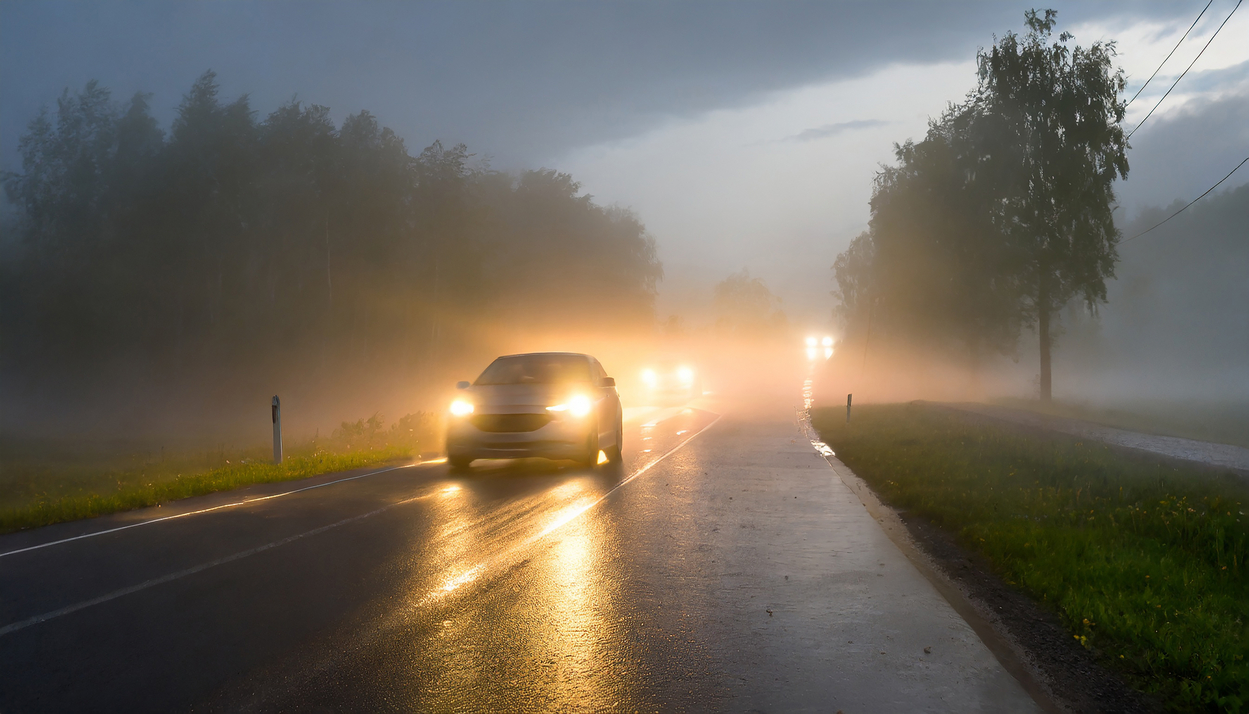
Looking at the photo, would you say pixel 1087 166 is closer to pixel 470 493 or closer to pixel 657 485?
pixel 657 485

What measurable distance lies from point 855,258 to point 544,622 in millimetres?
72908

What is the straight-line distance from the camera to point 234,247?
50.3 metres

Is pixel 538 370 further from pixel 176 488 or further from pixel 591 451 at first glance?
pixel 176 488

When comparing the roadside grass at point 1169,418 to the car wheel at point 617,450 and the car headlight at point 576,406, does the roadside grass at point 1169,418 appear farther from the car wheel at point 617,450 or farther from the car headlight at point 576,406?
the car headlight at point 576,406

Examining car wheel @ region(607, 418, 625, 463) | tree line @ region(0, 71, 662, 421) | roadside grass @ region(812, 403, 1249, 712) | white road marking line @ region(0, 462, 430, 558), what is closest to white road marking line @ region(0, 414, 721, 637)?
white road marking line @ region(0, 462, 430, 558)

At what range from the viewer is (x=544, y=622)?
193 inches

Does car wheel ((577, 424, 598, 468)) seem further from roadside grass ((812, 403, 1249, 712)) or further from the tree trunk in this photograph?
the tree trunk

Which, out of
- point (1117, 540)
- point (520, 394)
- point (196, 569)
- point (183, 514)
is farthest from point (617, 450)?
point (196, 569)

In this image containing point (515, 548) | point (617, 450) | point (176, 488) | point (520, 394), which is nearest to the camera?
point (515, 548)

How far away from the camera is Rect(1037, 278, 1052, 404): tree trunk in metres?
35.5

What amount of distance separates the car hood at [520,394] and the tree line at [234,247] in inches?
1688

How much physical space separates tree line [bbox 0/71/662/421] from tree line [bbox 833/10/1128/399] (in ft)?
99.5

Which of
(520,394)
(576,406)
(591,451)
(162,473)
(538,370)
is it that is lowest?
(162,473)

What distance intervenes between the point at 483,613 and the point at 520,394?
7.41 m
